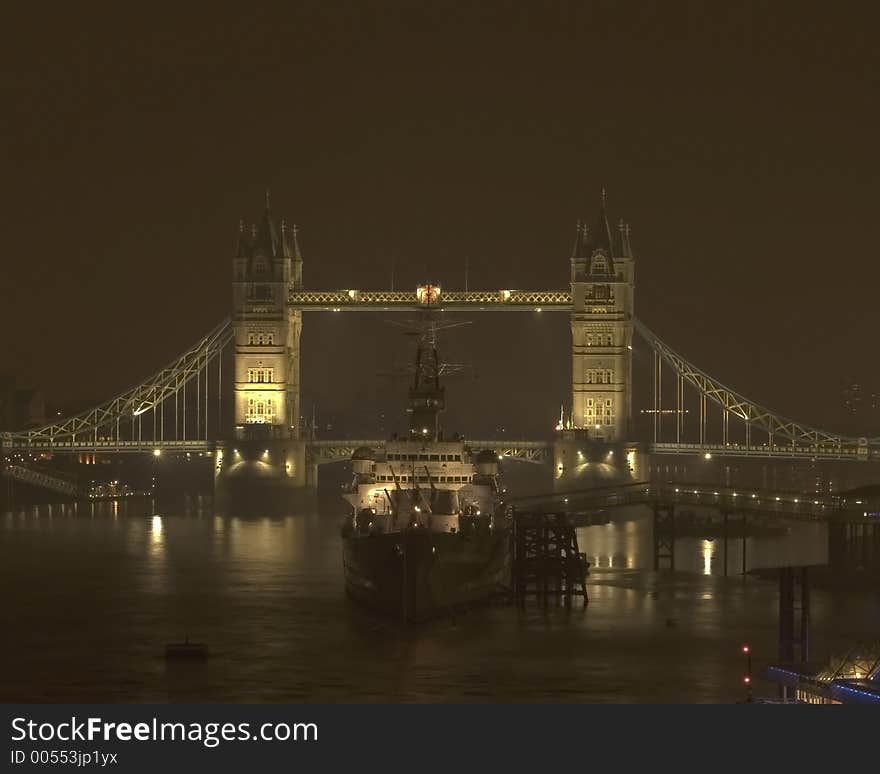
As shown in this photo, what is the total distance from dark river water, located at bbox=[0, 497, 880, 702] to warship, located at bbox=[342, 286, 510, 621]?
1128mm

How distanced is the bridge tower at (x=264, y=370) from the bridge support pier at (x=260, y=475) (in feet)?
0.18

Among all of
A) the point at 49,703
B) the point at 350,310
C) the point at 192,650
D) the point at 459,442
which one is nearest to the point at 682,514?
the point at 350,310

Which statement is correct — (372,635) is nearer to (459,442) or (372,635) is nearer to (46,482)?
(459,442)

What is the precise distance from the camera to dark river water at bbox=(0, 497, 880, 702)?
73.5 m

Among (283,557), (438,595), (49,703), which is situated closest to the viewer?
(49,703)

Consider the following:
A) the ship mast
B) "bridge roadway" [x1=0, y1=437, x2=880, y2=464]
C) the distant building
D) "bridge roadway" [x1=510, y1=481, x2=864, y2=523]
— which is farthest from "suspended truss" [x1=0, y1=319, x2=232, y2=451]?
the distant building

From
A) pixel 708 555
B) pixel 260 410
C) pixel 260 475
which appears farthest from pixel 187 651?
pixel 260 410

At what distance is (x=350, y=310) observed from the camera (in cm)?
15350

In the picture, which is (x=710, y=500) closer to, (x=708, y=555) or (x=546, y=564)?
(x=708, y=555)

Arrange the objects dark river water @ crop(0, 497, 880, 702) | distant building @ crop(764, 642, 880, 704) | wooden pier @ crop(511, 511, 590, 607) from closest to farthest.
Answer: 1. distant building @ crop(764, 642, 880, 704)
2. dark river water @ crop(0, 497, 880, 702)
3. wooden pier @ crop(511, 511, 590, 607)

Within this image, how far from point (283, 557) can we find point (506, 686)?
1767 inches

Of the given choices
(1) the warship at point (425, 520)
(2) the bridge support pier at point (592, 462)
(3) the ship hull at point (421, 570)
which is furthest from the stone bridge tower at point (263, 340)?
(3) the ship hull at point (421, 570)

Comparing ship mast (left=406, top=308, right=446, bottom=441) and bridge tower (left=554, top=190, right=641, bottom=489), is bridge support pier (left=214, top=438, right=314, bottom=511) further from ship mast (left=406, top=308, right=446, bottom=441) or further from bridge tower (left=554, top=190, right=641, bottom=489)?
ship mast (left=406, top=308, right=446, bottom=441)

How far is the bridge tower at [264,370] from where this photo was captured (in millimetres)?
153000
